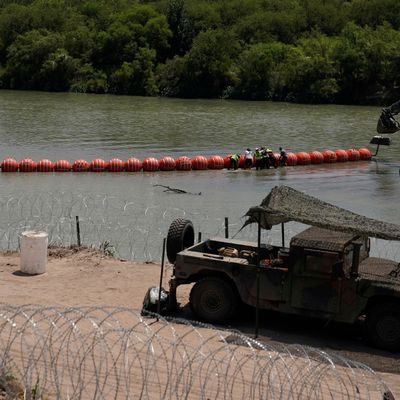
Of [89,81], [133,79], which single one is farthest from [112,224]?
[89,81]

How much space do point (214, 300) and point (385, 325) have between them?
3.12 meters

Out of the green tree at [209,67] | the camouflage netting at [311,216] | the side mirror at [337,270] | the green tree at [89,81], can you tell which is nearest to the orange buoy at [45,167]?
the camouflage netting at [311,216]

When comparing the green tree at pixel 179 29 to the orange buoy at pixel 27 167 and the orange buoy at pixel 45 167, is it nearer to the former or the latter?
the orange buoy at pixel 45 167

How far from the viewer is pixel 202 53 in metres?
111

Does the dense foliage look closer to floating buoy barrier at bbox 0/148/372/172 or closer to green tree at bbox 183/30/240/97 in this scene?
green tree at bbox 183/30/240/97

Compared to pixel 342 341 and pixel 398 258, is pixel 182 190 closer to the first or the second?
Answer: pixel 398 258

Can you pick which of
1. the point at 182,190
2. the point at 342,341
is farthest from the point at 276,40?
the point at 342,341

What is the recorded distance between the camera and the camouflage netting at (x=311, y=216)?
45.8 ft

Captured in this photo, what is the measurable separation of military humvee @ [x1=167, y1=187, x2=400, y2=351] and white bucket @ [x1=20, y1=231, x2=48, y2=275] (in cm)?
424

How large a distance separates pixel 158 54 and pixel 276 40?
685 inches

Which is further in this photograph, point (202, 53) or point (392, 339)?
point (202, 53)

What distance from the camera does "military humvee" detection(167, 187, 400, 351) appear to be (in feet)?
46.5

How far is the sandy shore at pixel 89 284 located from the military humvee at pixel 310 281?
582 millimetres

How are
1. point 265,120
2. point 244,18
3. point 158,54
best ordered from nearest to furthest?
point 265,120 < point 158,54 < point 244,18
